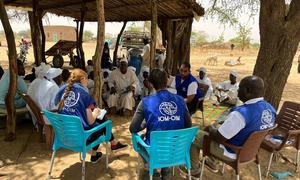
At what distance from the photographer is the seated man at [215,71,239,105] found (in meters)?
6.73

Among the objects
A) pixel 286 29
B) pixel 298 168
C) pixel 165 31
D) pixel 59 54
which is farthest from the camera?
pixel 59 54

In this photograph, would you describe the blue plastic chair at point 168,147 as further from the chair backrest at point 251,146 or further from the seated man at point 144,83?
the seated man at point 144,83

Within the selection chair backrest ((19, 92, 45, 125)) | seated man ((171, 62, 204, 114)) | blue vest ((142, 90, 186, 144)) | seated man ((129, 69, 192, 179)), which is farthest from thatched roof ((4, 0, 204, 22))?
blue vest ((142, 90, 186, 144))

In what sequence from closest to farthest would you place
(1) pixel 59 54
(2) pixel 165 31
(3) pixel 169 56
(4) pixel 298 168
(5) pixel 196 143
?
(5) pixel 196 143
(4) pixel 298 168
(3) pixel 169 56
(2) pixel 165 31
(1) pixel 59 54

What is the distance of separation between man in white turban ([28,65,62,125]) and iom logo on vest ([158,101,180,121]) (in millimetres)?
1987

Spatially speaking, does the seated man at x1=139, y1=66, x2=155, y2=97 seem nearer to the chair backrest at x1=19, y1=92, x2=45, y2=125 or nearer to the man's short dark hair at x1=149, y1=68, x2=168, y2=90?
the chair backrest at x1=19, y1=92, x2=45, y2=125

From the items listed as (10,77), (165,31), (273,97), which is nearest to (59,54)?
(165,31)

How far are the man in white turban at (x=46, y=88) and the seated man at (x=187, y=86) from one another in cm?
207

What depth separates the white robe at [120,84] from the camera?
6383mm

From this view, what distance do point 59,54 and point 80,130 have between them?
12048 millimetres

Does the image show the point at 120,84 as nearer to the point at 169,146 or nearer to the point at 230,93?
the point at 230,93

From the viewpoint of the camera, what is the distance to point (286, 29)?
4.80m

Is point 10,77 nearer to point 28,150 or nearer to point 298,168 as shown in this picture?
point 28,150

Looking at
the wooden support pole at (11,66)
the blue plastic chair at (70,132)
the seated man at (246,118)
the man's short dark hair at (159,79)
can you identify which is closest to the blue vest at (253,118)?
the seated man at (246,118)
